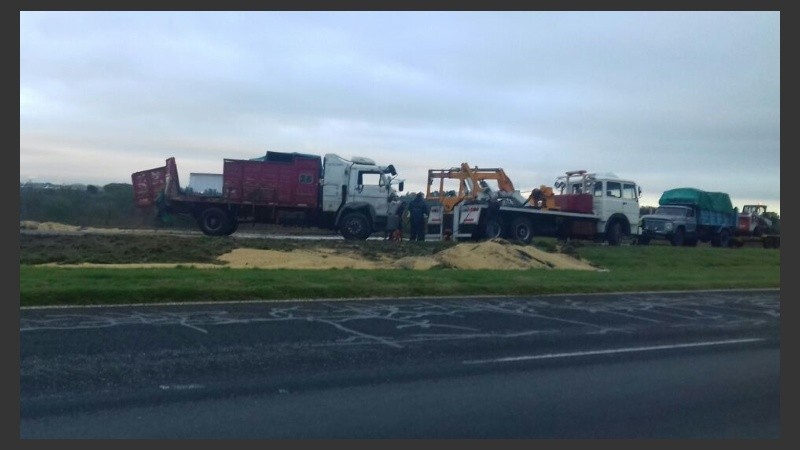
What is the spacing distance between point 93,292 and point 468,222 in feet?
61.3

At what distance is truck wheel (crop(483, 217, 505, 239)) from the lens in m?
29.6

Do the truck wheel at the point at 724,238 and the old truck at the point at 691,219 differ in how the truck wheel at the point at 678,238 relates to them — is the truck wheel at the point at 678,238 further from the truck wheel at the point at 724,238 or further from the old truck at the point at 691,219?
the truck wheel at the point at 724,238

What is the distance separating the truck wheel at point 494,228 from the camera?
97.0 feet

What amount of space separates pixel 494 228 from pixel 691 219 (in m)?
13.0

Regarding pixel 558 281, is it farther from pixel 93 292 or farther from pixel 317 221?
pixel 317 221

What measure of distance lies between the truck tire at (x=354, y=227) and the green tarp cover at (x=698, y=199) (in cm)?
1778

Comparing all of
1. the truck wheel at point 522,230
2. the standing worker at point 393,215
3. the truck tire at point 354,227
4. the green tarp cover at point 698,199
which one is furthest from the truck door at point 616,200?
the truck tire at point 354,227

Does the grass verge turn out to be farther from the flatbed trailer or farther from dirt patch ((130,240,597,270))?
the flatbed trailer

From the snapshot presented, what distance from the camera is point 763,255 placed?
32281 millimetres

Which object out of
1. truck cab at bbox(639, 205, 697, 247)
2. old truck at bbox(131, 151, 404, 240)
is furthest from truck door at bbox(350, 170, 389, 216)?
truck cab at bbox(639, 205, 697, 247)

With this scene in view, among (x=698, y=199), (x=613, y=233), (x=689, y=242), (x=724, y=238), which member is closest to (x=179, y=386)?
(x=613, y=233)

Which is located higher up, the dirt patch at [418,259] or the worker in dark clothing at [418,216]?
the worker in dark clothing at [418,216]

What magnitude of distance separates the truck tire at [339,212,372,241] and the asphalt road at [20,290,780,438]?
15.0 meters

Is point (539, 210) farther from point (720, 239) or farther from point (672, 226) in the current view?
point (720, 239)
